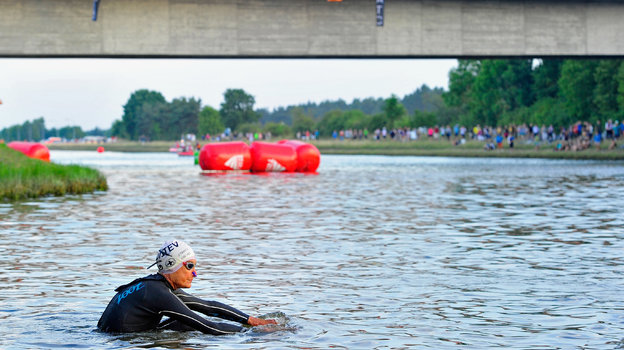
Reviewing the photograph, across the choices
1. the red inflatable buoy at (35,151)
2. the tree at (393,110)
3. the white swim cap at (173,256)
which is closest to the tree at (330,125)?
the tree at (393,110)

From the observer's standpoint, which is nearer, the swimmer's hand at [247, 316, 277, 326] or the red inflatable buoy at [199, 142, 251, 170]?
the swimmer's hand at [247, 316, 277, 326]

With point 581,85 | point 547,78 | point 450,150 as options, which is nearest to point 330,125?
point 547,78

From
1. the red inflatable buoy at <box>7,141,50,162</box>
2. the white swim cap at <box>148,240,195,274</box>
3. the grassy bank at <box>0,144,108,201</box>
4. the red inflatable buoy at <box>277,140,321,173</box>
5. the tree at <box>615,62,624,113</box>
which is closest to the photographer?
the white swim cap at <box>148,240,195,274</box>

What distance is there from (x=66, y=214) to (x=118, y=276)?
11988 mm

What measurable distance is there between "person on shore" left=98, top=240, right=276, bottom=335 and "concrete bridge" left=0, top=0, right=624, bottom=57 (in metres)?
32.9

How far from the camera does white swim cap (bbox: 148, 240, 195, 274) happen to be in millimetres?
10000

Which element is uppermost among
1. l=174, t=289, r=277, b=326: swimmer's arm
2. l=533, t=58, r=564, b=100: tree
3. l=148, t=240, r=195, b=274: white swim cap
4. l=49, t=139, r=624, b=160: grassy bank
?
l=533, t=58, r=564, b=100: tree

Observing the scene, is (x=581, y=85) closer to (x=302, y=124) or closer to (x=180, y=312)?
(x=180, y=312)

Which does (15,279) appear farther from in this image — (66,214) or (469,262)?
(66,214)

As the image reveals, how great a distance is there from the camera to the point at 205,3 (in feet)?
141

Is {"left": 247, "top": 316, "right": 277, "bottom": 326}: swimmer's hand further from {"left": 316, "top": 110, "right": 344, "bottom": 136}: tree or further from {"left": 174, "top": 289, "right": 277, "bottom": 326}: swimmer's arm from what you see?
{"left": 316, "top": 110, "right": 344, "bottom": 136}: tree

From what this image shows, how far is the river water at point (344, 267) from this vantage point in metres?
10.6

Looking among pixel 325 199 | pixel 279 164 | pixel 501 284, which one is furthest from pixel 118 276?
pixel 279 164

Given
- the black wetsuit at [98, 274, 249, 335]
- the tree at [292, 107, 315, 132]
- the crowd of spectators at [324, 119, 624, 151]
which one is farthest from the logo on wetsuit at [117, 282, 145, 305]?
the tree at [292, 107, 315, 132]
